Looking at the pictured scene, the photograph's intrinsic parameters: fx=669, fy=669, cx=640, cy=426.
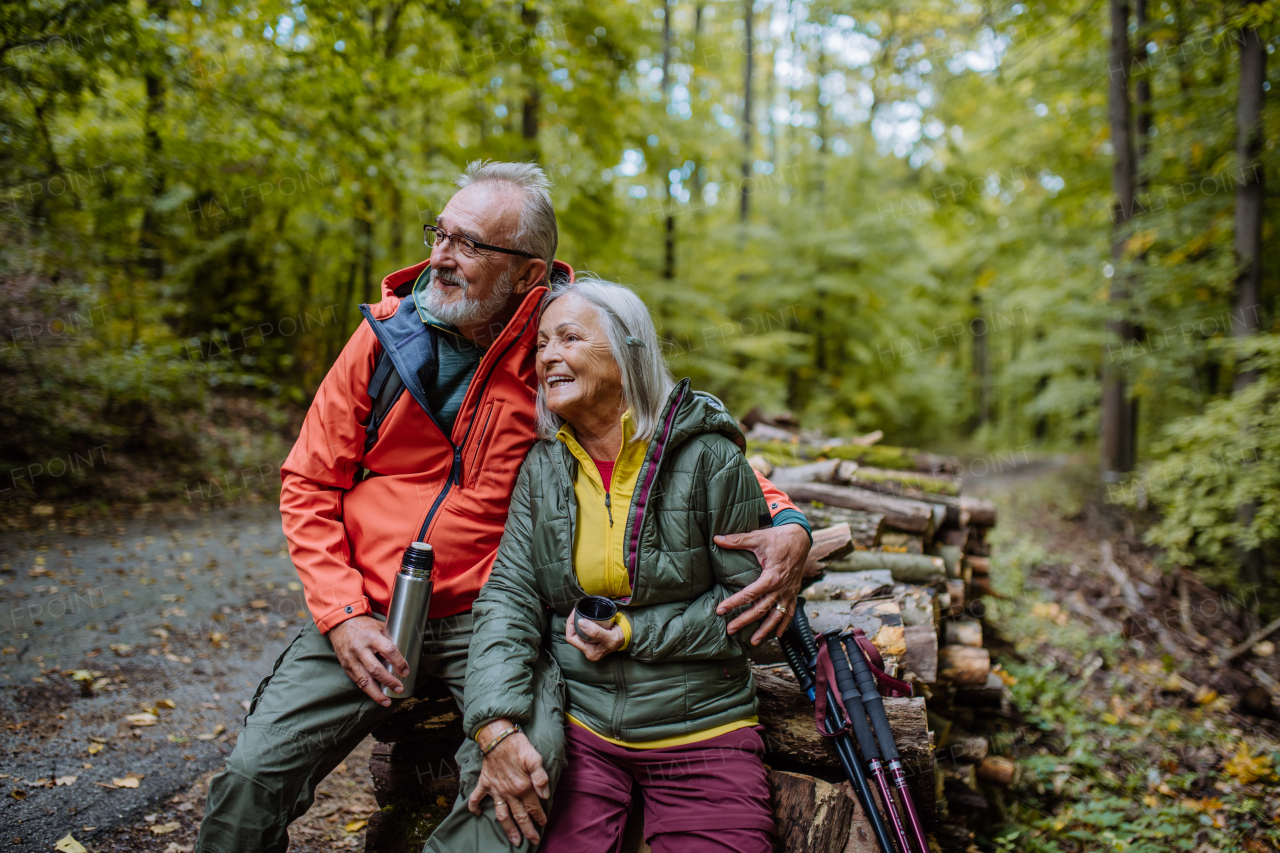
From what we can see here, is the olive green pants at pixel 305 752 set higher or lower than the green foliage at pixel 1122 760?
higher

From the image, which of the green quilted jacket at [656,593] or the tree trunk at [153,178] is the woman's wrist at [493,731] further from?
the tree trunk at [153,178]

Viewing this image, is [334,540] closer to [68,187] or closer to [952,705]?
[952,705]

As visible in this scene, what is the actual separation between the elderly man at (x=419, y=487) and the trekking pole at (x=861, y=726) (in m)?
0.32

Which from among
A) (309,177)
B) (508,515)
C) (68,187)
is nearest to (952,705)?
(508,515)

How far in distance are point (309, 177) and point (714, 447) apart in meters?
6.81

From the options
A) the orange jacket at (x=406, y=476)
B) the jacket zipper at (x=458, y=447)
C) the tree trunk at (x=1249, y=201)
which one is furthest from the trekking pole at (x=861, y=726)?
the tree trunk at (x=1249, y=201)

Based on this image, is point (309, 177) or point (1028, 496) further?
point (1028, 496)

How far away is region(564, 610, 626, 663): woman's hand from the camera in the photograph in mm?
2047

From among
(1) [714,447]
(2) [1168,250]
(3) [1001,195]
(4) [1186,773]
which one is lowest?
(4) [1186,773]

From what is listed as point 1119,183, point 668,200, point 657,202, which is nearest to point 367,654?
point 668,200

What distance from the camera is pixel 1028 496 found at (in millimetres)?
12016

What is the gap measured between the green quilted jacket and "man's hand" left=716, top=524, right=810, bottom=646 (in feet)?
0.13

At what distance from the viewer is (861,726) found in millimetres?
2262

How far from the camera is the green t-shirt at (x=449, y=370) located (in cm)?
249
